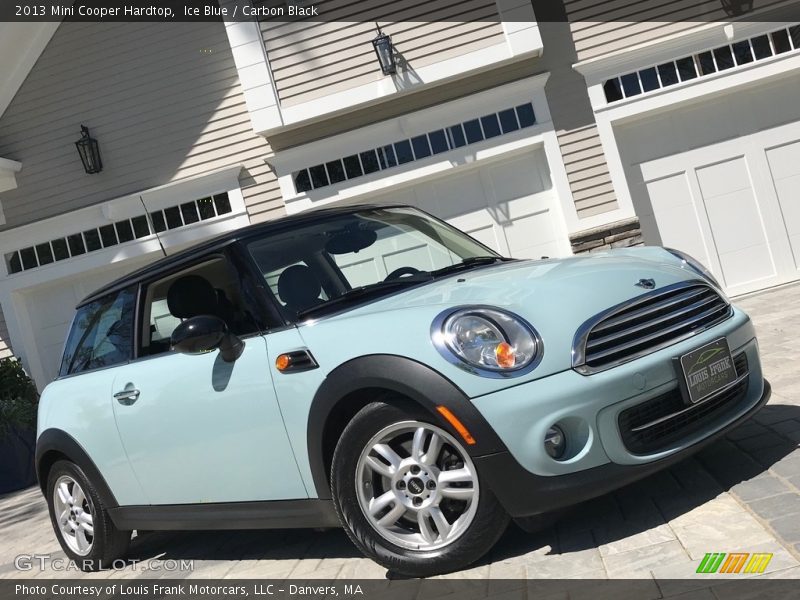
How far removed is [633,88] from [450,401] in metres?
8.07

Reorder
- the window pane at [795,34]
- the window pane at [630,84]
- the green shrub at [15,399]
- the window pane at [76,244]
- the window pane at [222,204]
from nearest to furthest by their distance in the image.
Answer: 1. the green shrub at [15,399]
2. the window pane at [795,34]
3. the window pane at [630,84]
4. the window pane at [222,204]
5. the window pane at [76,244]

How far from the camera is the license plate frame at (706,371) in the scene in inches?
134

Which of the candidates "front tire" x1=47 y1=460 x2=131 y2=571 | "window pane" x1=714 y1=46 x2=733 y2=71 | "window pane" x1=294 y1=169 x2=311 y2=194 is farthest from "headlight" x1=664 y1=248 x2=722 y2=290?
"window pane" x1=294 y1=169 x2=311 y2=194

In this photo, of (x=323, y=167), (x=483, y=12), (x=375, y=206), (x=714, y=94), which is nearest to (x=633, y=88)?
(x=714, y=94)

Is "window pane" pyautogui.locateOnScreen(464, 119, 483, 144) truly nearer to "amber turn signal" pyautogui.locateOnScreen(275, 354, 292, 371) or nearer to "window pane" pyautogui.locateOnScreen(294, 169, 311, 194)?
"window pane" pyautogui.locateOnScreen(294, 169, 311, 194)

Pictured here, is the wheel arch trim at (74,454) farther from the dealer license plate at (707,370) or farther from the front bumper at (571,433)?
the dealer license plate at (707,370)

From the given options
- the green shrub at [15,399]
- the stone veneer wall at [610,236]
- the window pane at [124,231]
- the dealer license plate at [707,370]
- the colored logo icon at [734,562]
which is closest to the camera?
the colored logo icon at [734,562]

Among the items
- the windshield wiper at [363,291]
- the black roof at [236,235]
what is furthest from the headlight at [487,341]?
the black roof at [236,235]

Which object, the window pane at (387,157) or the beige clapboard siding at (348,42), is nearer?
the beige clapboard siding at (348,42)

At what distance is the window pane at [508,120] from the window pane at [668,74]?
5.62 feet

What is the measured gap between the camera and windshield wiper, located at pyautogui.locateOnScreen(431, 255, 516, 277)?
4.23m

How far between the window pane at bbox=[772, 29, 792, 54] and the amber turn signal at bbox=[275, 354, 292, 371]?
8.45m

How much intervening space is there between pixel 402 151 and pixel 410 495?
7.56 meters

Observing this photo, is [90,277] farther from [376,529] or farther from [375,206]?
[376,529]
